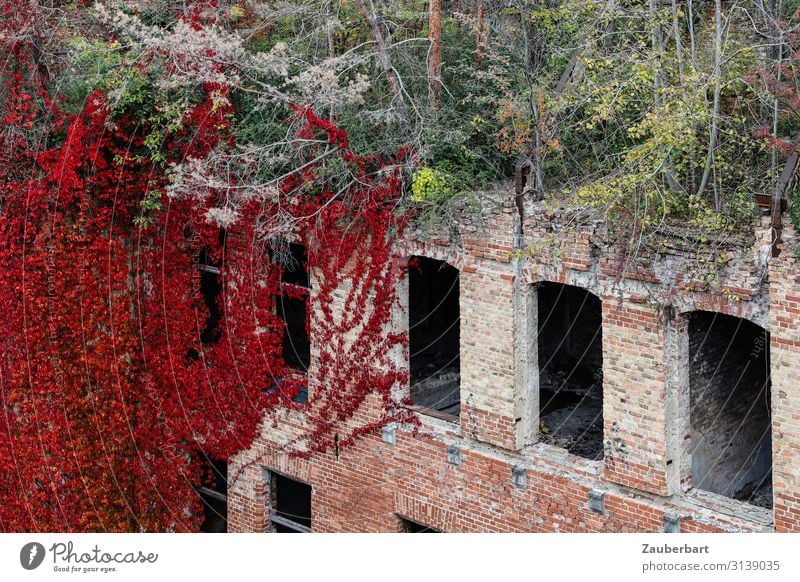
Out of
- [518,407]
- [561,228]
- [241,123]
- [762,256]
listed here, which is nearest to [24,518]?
[241,123]

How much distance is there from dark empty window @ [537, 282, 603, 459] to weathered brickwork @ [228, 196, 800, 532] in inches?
42.3

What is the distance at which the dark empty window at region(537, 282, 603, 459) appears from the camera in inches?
518

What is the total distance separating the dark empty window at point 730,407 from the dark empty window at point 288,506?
524 cm

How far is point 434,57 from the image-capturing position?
42.0ft

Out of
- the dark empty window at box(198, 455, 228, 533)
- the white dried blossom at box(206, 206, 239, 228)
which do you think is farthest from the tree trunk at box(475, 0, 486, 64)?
the dark empty window at box(198, 455, 228, 533)

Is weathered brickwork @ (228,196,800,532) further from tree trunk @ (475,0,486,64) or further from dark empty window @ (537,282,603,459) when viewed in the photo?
tree trunk @ (475,0,486,64)

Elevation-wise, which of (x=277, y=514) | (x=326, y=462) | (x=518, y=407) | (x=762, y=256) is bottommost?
(x=277, y=514)

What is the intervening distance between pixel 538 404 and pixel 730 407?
208cm

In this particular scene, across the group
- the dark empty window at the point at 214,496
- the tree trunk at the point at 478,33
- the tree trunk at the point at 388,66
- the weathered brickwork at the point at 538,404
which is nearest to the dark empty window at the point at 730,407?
the weathered brickwork at the point at 538,404

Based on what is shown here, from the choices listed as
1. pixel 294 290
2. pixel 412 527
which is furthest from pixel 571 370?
pixel 294 290

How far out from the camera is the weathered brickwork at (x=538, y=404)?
9883 millimetres

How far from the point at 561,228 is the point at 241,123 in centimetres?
443
